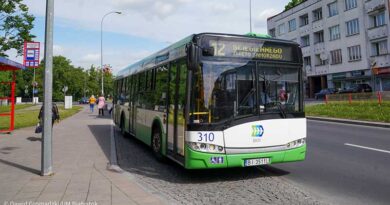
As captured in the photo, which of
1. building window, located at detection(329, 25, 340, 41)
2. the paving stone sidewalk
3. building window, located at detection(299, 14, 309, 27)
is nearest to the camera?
the paving stone sidewalk

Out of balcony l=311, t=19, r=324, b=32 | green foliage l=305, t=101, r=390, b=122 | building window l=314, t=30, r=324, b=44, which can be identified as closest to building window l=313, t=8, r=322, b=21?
balcony l=311, t=19, r=324, b=32

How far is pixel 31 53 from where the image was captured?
1395cm

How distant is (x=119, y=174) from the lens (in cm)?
723

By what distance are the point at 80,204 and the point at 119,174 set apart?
203cm

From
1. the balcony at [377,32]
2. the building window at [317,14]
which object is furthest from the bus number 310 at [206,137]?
the building window at [317,14]

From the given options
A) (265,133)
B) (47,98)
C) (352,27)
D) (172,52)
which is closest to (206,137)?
(265,133)

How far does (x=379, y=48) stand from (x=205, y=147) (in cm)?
3884

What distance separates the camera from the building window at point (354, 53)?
136ft

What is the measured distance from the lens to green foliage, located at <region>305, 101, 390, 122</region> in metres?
19.2

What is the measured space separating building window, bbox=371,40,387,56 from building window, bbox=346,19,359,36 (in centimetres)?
310

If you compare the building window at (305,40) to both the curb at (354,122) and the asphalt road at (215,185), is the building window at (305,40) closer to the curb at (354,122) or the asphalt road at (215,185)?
the curb at (354,122)

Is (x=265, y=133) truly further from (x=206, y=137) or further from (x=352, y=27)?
(x=352, y=27)

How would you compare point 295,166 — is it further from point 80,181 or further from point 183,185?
point 80,181

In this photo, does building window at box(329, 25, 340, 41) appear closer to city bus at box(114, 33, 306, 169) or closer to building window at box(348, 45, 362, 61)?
building window at box(348, 45, 362, 61)
